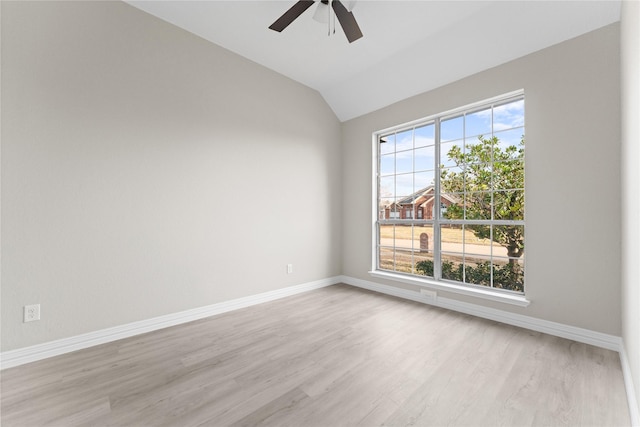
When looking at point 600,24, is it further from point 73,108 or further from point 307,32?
point 73,108

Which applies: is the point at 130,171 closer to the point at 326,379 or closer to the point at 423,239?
the point at 326,379

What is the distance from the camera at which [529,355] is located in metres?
2.13

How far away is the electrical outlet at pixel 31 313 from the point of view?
2098 mm

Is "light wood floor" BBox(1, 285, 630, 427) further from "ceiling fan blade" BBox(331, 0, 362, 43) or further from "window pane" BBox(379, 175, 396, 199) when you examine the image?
"ceiling fan blade" BBox(331, 0, 362, 43)

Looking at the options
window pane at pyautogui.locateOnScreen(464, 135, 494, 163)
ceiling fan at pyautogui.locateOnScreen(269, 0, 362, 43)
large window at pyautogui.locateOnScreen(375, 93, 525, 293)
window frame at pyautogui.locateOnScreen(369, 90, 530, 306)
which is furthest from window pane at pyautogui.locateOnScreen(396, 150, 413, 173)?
ceiling fan at pyautogui.locateOnScreen(269, 0, 362, 43)

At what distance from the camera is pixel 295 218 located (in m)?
3.93

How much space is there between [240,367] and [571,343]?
9.08ft

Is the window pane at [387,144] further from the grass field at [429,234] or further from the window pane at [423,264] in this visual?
the window pane at [423,264]

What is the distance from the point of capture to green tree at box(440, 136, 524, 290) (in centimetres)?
295

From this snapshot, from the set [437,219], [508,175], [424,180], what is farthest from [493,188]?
[424,180]

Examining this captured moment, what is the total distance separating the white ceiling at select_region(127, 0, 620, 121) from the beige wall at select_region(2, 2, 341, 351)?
11.4 inches

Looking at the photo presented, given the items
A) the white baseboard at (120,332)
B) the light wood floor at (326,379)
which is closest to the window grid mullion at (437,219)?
the light wood floor at (326,379)

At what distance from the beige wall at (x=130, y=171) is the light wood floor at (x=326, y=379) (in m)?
0.53

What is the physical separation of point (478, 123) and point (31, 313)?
4.64 metres
